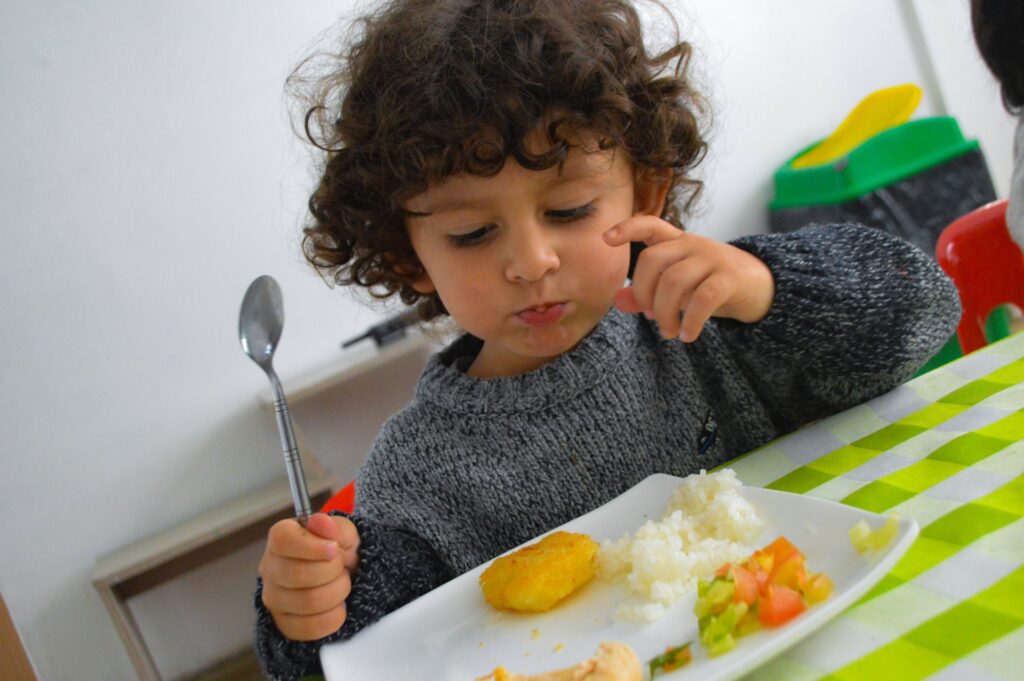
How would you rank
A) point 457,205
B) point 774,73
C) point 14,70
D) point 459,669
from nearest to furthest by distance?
point 459,669
point 457,205
point 14,70
point 774,73

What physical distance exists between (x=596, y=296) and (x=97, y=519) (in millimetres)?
1921

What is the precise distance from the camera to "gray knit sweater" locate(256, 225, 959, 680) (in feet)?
2.67

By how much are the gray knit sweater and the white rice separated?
26cm

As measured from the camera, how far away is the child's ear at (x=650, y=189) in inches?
37.5

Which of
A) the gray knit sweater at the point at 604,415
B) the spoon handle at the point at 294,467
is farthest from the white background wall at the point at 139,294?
the spoon handle at the point at 294,467

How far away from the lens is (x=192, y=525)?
2.25m

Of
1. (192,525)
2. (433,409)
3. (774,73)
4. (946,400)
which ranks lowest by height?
(192,525)

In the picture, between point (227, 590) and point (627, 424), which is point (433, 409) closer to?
point (627, 424)

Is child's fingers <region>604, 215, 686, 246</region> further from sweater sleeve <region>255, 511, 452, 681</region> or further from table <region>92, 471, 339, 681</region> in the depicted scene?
table <region>92, 471, 339, 681</region>

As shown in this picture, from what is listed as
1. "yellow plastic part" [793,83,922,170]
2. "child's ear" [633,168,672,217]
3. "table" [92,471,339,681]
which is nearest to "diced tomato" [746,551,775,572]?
"child's ear" [633,168,672,217]

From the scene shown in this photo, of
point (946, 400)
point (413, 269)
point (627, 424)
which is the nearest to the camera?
point (946, 400)

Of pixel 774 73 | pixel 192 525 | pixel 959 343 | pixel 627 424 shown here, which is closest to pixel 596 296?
pixel 627 424

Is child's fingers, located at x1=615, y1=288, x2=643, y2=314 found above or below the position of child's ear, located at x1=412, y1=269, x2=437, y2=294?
below

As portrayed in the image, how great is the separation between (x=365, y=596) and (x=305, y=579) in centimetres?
6
